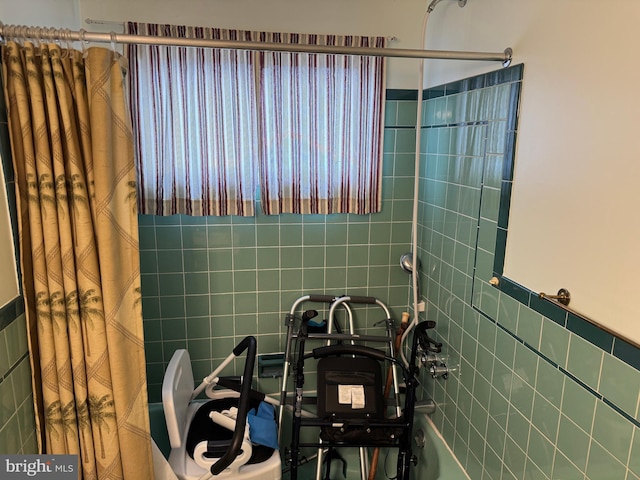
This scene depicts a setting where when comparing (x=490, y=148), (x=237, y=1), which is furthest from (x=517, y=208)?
(x=237, y=1)

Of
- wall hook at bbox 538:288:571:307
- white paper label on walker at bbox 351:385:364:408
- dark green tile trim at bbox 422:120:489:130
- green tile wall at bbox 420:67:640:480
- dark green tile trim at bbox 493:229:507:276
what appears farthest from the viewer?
white paper label on walker at bbox 351:385:364:408

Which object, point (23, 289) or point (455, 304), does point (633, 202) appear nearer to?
point (455, 304)

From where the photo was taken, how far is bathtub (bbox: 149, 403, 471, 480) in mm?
2082

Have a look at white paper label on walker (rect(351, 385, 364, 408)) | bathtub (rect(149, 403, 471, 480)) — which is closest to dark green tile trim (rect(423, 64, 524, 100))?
white paper label on walker (rect(351, 385, 364, 408))

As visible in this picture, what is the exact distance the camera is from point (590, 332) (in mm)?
1250

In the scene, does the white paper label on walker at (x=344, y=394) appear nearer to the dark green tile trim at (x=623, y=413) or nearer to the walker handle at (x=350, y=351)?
the walker handle at (x=350, y=351)

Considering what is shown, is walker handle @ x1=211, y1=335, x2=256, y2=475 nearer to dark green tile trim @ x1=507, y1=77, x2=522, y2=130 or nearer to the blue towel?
the blue towel

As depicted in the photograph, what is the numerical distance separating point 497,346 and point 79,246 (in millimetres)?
1477

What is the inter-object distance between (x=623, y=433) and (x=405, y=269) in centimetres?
135

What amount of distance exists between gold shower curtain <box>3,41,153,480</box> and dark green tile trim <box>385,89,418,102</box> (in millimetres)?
1322

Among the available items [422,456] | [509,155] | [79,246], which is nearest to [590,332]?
[509,155]

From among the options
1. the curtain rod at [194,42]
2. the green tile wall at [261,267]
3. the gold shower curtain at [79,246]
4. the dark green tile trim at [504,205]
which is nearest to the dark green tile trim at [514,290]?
the dark green tile trim at [504,205]

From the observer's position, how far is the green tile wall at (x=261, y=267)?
228cm

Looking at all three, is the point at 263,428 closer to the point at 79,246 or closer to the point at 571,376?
the point at 79,246
